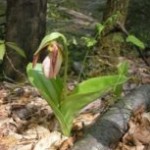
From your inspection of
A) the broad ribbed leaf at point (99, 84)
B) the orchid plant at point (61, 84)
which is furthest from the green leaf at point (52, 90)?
the broad ribbed leaf at point (99, 84)

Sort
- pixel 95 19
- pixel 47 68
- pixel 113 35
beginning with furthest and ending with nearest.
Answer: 1. pixel 95 19
2. pixel 113 35
3. pixel 47 68

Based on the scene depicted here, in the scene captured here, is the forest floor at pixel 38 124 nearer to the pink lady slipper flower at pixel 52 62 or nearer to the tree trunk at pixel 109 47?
the tree trunk at pixel 109 47

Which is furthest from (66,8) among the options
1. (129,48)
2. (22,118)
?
(22,118)

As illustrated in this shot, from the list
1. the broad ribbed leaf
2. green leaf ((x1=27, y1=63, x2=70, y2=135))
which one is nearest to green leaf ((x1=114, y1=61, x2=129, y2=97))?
the broad ribbed leaf

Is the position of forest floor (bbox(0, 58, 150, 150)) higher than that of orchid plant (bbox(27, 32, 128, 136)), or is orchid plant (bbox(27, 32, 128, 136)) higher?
orchid plant (bbox(27, 32, 128, 136))

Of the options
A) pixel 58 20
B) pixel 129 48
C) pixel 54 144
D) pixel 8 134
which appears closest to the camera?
pixel 54 144

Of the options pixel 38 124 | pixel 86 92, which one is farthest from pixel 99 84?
pixel 38 124

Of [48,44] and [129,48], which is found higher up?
[48,44]

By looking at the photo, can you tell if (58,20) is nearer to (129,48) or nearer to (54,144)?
(129,48)

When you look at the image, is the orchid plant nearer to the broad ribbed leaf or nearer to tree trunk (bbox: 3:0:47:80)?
the broad ribbed leaf
